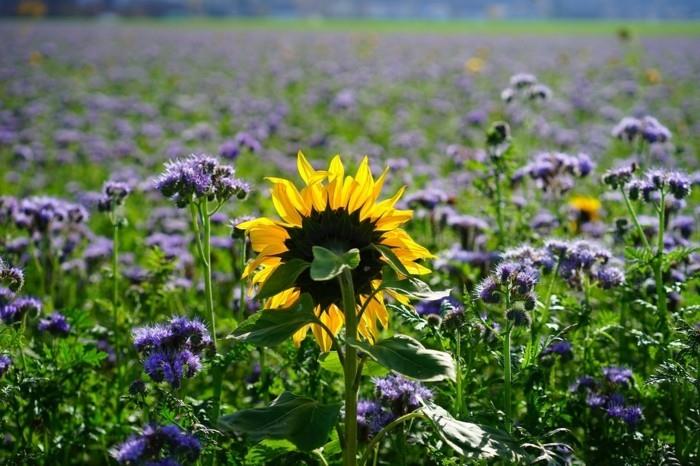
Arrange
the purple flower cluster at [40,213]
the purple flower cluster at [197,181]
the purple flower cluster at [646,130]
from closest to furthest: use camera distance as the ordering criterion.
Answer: the purple flower cluster at [197,181]
the purple flower cluster at [40,213]
the purple flower cluster at [646,130]

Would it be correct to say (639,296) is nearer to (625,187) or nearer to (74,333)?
(625,187)

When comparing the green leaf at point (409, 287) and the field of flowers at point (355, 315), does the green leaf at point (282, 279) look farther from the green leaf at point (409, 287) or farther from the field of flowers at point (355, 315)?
the green leaf at point (409, 287)

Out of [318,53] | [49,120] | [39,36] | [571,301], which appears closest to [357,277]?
[571,301]

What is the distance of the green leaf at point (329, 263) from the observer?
7.03 feet

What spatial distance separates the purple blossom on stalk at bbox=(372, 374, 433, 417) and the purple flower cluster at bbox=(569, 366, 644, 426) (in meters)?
0.77

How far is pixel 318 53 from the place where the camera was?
31547mm

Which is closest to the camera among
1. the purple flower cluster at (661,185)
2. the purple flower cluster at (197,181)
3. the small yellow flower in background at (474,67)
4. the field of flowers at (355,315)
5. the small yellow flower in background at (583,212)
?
the field of flowers at (355,315)

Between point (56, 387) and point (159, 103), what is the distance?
45.6 ft

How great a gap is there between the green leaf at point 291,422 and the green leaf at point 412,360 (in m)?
0.22

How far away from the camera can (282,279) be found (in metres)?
2.37

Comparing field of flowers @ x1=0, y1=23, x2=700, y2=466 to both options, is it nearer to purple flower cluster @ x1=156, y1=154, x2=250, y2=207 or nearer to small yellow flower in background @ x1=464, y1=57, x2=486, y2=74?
purple flower cluster @ x1=156, y1=154, x2=250, y2=207

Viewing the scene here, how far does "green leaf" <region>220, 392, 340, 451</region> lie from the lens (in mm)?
2295

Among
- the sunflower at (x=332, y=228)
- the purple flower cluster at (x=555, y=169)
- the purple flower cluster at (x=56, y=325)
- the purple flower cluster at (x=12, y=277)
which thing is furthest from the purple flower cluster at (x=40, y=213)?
the purple flower cluster at (x=555, y=169)

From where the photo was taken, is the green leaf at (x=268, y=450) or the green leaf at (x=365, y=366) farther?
the green leaf at (x=365, y=366)
